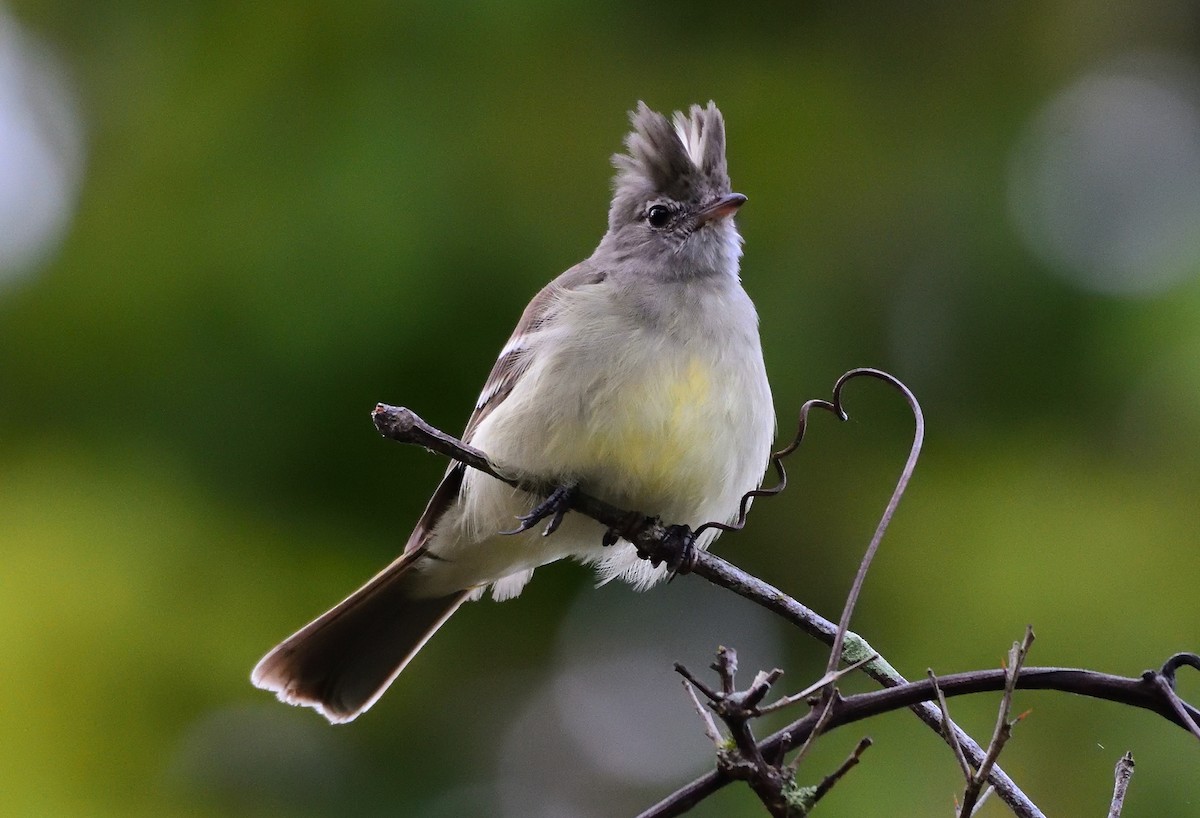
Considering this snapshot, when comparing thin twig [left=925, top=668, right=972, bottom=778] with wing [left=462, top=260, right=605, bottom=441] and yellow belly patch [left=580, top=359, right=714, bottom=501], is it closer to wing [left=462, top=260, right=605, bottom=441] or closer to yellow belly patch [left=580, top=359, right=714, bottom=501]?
yellow belly patch [left=580, top=359, right=714, bottom=501]

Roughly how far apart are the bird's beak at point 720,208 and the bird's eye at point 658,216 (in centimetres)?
11

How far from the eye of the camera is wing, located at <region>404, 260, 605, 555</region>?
3383 millimetres

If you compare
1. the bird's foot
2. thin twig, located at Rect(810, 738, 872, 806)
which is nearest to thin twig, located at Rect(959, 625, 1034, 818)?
thin twig, located at Rect(810, 738, 872, 806)

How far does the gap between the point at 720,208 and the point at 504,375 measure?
783 millimetres

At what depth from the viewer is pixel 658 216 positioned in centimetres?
376

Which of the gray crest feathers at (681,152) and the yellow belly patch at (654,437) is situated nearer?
the yellow belly patch at (654,437)

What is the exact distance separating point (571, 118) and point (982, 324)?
5.13ft

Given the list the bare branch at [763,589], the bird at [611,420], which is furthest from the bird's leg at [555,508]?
the bare branch at [763,589]

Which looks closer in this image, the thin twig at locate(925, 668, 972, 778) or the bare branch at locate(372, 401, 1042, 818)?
the thin twig at locate(925, 668, 972, 778)

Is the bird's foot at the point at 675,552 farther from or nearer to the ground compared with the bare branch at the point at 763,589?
nearer to the ground

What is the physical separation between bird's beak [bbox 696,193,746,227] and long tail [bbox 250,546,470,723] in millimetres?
1263

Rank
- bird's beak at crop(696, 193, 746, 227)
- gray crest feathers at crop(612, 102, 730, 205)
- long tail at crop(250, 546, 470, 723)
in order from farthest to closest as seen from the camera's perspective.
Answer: gray crest feathers at crop(612, 102, 730, 205)
bird's beak at crop(696, 193, 746, 227)
long tail at crop(250, 546, 470, 723)

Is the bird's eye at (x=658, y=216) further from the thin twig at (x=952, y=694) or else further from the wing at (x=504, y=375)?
the thin twig at (x=952, y=694)

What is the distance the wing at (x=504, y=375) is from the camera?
338 centimetres
